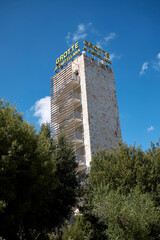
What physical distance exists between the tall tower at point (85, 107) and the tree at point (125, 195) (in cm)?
939

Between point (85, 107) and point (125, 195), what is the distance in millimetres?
17748

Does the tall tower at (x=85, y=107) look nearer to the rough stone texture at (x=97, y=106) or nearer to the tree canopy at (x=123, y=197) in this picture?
the rough stone texture at (x=97, y=106)

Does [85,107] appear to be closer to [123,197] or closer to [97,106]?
Result: [97,106]

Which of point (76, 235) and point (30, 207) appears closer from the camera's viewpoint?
point (30, 207)

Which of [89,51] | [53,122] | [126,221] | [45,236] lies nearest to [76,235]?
[45,236]

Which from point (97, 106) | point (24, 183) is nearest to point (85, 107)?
point (97, 106)

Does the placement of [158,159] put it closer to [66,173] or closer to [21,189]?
[66,173]

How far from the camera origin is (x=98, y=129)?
3331 centimetres

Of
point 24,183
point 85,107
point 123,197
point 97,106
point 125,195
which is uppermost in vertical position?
point 97,106

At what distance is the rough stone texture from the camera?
32406mm

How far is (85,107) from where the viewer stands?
3338cm

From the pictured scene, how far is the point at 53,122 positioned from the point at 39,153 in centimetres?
2130

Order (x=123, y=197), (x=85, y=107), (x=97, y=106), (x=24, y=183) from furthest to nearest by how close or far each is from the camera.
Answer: (x=97, y=106), (x=85, y=107), (x=123, y=197), (x=24, y=183)

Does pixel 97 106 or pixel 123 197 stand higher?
pixel 97 106
